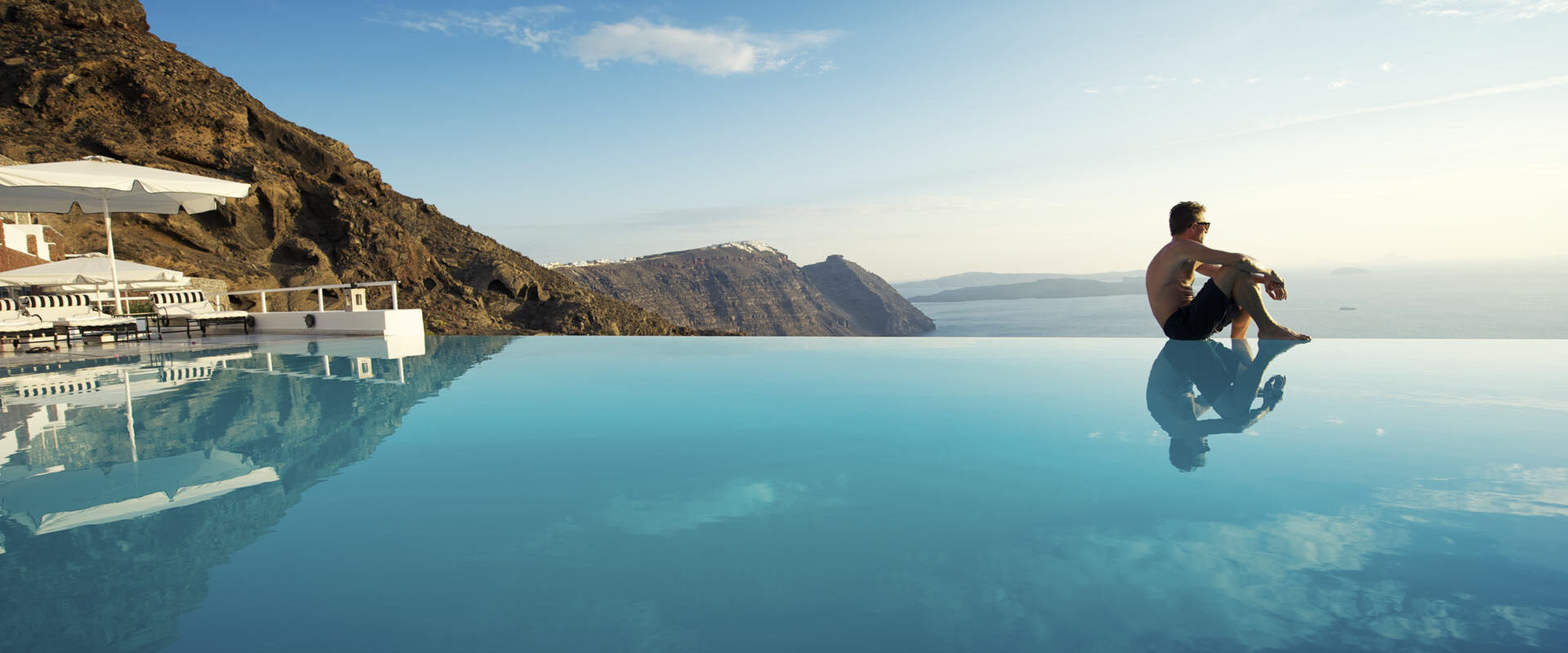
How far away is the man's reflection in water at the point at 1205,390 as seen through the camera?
9.31 feet

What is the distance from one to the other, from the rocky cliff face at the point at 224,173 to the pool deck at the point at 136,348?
1007 cm

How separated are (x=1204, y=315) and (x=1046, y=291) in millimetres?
126126

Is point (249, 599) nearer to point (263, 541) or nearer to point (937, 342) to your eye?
point (263, 541)

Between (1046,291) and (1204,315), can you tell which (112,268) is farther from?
(1046,291)

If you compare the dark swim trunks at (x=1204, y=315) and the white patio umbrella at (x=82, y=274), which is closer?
the dark swim trunks at (x=1204, y=315)

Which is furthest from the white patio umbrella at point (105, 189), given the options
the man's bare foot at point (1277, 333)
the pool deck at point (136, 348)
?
the man's bare foot at point (1277, 333)

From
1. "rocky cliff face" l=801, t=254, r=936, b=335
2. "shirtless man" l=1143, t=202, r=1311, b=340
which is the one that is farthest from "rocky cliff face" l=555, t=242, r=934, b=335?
"shirtless man" l=1143, t=202, r=1311, b=340

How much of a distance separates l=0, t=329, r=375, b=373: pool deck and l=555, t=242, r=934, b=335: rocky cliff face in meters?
67.8

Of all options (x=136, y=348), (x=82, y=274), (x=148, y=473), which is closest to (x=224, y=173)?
(x=82, y=274)

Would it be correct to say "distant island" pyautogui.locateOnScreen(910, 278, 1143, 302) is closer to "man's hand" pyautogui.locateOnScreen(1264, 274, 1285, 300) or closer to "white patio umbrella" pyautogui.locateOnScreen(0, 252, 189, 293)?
"man's hand" pyautogui.locateOnScreen(1264, 274, 1285, 300)

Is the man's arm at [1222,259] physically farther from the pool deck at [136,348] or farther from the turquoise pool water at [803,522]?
the pool deck at [136,348]

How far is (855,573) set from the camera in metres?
1.54

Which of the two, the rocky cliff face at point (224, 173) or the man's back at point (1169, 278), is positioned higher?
the rocky cliff face at point (224, 173)

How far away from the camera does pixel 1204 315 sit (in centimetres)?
512
